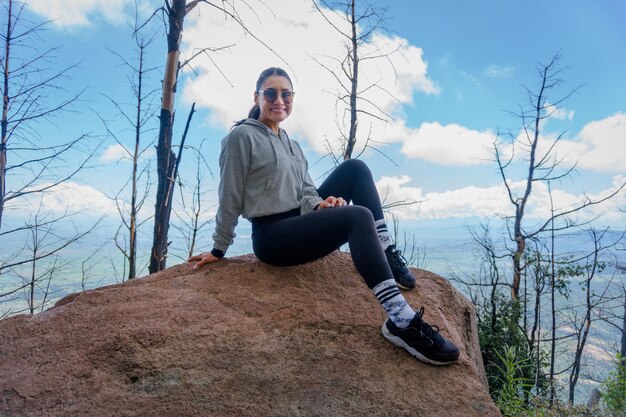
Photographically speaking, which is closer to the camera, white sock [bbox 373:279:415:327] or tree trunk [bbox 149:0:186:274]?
white sock [bbox 373:279:415:327]

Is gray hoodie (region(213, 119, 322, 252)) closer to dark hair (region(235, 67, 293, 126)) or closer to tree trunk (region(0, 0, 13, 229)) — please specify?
dark hair (region(235, 67, 293, 126))

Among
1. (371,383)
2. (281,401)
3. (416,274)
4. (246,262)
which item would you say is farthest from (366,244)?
(416,274)

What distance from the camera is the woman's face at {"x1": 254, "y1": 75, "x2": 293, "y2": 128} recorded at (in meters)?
2.54

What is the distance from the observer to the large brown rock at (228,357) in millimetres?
1647

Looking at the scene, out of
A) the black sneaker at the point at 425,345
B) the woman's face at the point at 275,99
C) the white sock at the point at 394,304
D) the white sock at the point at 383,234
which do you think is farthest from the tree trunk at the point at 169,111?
the black sneaker at the point at 425,345

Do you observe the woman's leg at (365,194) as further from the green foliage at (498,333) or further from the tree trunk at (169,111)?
the green foliage at (498,333)

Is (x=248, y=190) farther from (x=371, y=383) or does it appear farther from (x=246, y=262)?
(x=371, y=383)

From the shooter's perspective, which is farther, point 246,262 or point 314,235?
point 246,262

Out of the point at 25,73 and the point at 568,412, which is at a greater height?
the point at 25,73

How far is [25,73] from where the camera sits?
5.09m

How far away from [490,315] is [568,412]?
20.1 ft

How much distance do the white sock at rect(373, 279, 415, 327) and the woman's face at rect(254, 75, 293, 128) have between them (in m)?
1.34

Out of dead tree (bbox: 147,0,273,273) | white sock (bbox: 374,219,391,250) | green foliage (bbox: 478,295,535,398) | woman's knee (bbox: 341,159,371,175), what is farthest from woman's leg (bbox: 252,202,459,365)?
green foliage (bbox: 478,295,535,398)

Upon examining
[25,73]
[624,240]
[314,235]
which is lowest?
[624,240]
